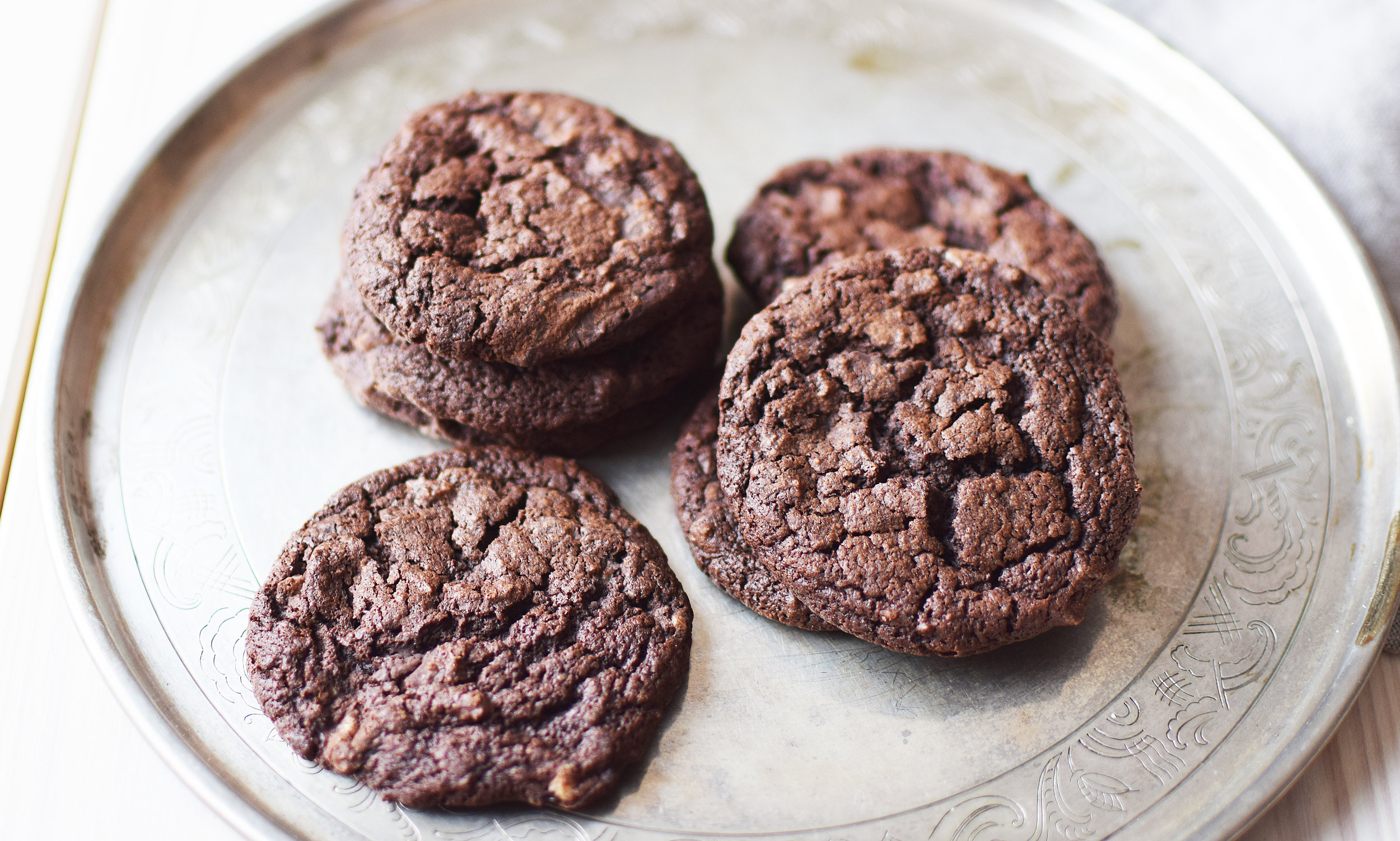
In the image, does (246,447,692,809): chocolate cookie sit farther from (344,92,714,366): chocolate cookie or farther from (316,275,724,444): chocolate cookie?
(344,92,714,366): chocolate cookie

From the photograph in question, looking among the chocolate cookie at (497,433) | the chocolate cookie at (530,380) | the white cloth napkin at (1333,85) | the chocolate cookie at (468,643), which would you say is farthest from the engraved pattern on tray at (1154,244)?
the chocolate cookie at (530,380)

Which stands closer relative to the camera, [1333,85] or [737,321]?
[737,321]

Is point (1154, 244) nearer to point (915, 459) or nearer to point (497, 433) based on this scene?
point (915, 459)

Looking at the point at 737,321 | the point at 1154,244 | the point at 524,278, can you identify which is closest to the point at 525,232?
the point at 524,278

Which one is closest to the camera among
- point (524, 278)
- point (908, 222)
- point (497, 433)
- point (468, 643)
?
point (468, 643)

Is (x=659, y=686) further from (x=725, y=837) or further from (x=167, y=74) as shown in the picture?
(x=167, y=74)

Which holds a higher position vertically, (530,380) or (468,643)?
(530,380)
